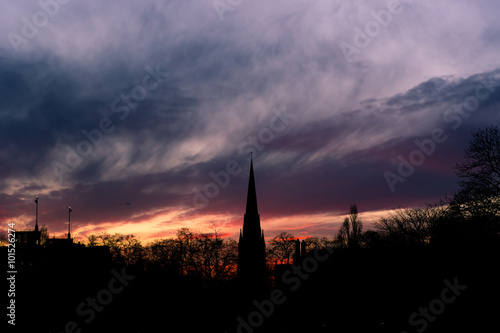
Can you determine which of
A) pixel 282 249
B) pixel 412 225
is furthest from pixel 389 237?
pixel 282 249

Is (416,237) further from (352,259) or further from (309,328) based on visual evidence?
(309,328)

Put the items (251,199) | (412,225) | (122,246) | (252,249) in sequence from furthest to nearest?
1. (251,199)
2. (252,249)
3. (122,246)
4. (412,225)

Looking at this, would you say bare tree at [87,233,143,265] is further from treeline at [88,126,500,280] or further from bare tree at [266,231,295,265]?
bare tree at [266,231,295,265]

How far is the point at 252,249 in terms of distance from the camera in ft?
288

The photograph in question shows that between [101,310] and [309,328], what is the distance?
21114mm

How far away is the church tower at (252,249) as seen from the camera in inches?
3182

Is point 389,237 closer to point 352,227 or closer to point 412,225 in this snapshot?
point 412,225

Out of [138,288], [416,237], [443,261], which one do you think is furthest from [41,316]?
[416,237]

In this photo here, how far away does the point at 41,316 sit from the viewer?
36031mm

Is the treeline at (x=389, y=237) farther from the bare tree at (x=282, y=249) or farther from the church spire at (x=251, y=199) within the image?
the church spire at (x=251, y=199)

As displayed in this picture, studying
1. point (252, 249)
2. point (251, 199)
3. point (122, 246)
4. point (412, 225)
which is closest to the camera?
point (412, 225)

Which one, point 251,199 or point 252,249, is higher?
point 251,199

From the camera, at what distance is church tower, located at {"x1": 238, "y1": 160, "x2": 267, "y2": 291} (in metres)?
80.8

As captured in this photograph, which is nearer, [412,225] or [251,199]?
[412,225]
